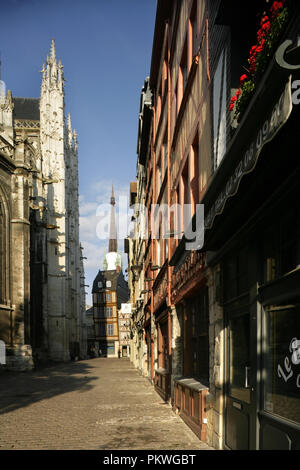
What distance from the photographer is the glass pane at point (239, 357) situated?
6285 millimetres

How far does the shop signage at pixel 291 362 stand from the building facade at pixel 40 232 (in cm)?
2883

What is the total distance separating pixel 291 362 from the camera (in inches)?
184

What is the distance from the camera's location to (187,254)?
10.7 metres

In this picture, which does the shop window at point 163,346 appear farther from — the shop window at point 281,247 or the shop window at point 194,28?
the shop window at point 281,247

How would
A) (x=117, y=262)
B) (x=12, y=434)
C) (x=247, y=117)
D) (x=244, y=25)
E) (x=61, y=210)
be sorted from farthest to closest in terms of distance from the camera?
(x=117, y=262) < (x=61, y=210) < (x=12, y=434) < (x=244, y=25) < (x=247, y=117)

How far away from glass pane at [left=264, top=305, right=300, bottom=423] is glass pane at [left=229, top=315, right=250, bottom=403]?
795 millimetres

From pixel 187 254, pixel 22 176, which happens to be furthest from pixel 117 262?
pixel 187 254

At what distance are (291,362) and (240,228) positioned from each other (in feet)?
6.41

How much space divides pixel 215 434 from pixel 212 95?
211 inches

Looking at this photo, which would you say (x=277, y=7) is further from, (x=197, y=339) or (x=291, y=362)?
(x=197, y=339)

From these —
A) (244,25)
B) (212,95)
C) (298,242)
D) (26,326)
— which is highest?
(244,25)

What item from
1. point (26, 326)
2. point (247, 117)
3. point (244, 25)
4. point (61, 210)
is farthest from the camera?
point (61, 210)

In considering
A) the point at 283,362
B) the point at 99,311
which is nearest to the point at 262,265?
the point at 283,362
